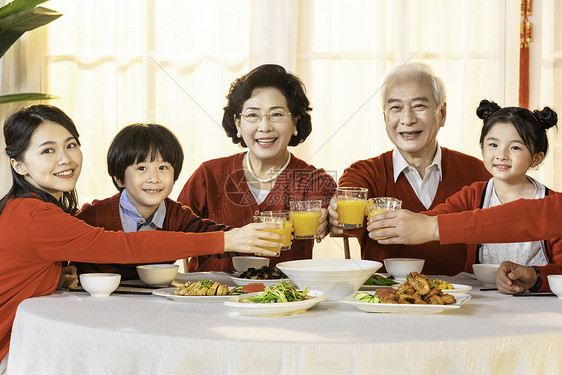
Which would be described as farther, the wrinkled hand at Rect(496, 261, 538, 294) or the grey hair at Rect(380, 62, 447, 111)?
the grey hair at Rect(380, 62, 447, 111)

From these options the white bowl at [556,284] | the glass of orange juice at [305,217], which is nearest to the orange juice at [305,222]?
the glass of orange juice at [305,217]

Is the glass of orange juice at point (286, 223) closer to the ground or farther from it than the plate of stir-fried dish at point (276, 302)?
farther from it

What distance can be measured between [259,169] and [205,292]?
107 cm

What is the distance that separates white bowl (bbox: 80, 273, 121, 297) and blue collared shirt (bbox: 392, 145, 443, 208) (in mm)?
1314

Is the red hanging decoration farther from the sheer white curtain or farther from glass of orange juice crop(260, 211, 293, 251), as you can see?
glass of orange juice crop(260, 211, 293, 251)

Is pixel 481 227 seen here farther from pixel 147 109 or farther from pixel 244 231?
pixel 147 109

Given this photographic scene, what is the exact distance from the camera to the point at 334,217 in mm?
1988

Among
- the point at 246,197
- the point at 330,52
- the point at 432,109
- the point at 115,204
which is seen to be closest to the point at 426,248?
the point at 432,109

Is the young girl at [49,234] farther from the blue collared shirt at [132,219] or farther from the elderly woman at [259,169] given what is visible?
the elderly woman at [259,169]

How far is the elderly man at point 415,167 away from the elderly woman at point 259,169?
0.21 metres

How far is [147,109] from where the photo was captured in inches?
155

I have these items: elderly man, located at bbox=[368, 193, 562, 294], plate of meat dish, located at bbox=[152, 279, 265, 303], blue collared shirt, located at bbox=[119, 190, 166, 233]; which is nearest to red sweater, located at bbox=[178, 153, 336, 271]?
blue collared shirt, located at bbox=[119, 190, 166, 233]

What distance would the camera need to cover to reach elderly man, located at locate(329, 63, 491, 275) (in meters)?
2.40

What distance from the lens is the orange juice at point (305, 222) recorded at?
6.02ft
